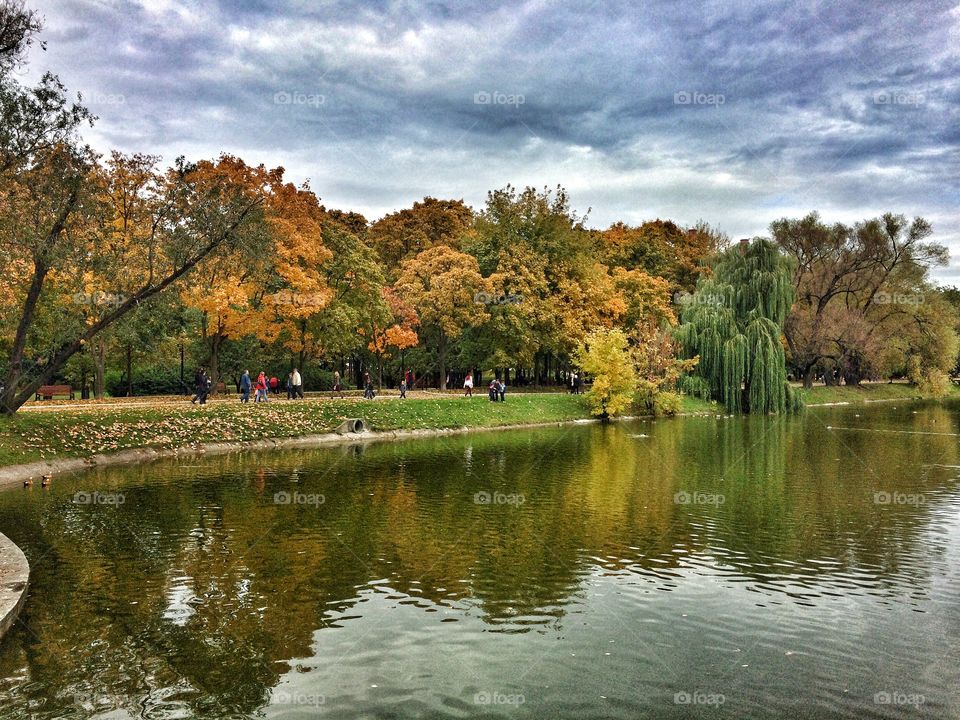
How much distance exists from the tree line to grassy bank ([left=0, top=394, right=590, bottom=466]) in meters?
2.03

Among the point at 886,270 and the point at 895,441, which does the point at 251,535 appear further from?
the point at 886,270

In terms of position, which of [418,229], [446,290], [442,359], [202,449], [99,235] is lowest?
[202,449]

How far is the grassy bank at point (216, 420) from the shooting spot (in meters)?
28.4

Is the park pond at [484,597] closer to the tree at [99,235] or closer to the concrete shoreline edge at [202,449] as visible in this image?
the concrete shoreline edge at [202,449]

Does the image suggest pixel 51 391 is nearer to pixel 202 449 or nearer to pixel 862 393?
pixel 202 449

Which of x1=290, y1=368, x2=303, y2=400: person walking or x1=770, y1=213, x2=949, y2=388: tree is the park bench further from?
x1=770, y1=213, x2=949, y2=388: tree

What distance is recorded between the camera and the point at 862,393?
265 feet

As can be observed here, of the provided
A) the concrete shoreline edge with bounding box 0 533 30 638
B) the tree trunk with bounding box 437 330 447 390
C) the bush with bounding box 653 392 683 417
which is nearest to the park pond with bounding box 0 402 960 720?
the concrete shoreline edge with bounding box 0 533 30 638

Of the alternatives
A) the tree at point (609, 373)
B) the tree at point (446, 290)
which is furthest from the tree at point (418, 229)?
the tree at point (609, 373)

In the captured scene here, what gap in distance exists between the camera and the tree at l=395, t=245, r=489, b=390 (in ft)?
185

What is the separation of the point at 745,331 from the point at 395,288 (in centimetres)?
2749

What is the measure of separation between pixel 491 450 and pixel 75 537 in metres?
20.9

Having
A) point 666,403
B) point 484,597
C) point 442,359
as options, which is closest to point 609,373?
point 666,403

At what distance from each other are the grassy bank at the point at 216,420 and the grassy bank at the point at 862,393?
3308cm
